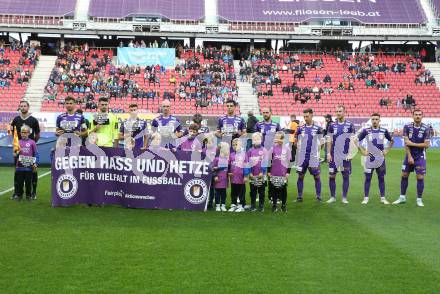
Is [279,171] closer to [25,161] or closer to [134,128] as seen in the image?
[134,128]

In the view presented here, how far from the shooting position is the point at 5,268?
687cm

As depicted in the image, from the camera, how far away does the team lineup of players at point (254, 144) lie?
37.2ft

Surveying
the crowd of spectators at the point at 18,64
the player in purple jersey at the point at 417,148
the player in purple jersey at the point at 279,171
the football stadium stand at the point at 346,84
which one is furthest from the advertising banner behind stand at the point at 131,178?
the crowd of spectators at the point at 18,64

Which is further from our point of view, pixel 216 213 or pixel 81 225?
pixel 216 213

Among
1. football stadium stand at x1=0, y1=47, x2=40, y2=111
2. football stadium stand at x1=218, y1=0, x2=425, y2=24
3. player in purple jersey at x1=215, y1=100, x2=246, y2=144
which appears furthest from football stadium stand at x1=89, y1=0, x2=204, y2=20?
player in purple jersey at x1=215, y1=100, x2=246, y2=144

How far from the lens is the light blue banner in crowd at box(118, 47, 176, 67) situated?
147ft

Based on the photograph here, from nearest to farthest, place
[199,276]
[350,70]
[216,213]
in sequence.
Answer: [199,276] < [216,213] < [350,70]

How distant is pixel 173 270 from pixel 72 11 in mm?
43173

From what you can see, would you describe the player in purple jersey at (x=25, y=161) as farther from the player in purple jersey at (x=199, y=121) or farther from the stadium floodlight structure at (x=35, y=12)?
the stadium floodlight structure at (x=35, y=12)

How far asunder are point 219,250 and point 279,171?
3.70 m

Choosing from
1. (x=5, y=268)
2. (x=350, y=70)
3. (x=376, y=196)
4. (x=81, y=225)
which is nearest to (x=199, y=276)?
(x=5, y=268)

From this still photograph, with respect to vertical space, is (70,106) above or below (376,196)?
above

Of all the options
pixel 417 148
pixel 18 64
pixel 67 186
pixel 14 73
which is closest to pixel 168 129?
pixel 67 186

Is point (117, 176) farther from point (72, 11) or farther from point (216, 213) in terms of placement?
point (72, 11)
